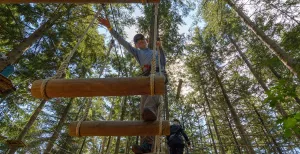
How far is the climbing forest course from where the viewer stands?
190 centimetres

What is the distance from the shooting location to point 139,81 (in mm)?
1643

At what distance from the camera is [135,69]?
10.2 meters

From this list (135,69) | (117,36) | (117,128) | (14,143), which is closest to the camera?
(117,128)

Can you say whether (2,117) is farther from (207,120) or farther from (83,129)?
(207,120)

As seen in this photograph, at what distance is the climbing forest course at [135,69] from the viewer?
1.90m

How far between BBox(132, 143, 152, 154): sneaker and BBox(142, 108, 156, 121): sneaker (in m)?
0.57

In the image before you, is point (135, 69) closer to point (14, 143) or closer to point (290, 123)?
point (14, 143)

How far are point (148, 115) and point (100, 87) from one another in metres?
0.73

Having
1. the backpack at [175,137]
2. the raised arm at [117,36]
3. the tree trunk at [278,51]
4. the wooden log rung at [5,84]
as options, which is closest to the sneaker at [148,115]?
the raised arm at [117,36]

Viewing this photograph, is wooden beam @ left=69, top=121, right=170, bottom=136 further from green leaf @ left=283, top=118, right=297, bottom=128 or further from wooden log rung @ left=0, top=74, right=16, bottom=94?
wooden log rung @ left=0, top=74, right=16, bottom=94

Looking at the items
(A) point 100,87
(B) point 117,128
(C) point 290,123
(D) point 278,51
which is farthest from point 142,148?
(D) point 278,51

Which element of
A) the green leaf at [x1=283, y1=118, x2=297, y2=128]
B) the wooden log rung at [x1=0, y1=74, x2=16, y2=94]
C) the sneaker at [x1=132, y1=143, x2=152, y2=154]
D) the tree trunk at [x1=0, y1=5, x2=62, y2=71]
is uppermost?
the tree trunk at [x1=0, y1=5, x2=62, y2=71]

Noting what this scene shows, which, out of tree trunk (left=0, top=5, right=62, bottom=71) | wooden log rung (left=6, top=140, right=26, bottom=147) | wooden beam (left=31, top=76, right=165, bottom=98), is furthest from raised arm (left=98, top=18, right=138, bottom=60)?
wooden log rung (left=6, top=140, right=26, bottom=147)

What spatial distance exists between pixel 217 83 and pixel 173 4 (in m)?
4.97
